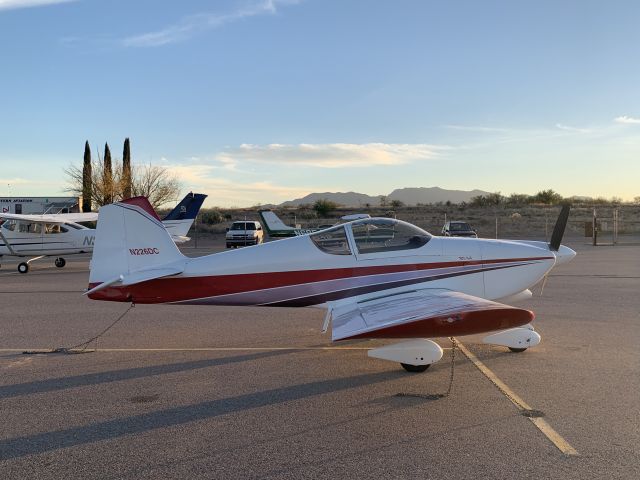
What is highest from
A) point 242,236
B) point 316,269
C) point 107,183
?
point 107,183

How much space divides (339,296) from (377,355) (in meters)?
1.26

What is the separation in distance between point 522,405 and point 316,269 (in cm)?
306

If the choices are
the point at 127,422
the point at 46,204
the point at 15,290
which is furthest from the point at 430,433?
the point at 46,204

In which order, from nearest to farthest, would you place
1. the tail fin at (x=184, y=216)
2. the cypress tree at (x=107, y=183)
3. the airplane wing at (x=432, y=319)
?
the airplane wing at (x=432, y=319) → the tail fin at (x=184, y=216) → the cypress tree at (x=107, y=183)

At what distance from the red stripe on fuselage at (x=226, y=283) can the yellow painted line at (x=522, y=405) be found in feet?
4.31

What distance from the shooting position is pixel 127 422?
473 cm

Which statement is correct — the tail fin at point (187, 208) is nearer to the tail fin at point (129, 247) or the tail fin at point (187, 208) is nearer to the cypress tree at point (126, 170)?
the tail fin at point (129, 247)

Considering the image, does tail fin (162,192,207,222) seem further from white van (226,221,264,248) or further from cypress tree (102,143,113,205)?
cypress tree (102,143,113,205)

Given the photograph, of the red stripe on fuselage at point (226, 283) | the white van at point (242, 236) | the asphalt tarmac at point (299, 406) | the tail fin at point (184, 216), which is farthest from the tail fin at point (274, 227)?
the red stripe on fuselage at point (226, 283)

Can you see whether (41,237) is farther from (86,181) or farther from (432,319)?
(86,181)

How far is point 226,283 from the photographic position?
23.3 ft

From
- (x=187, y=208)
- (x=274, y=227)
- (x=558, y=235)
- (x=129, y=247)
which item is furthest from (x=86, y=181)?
(x=558, y=235)

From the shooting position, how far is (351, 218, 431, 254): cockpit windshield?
712cm

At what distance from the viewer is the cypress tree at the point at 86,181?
4712 cm
